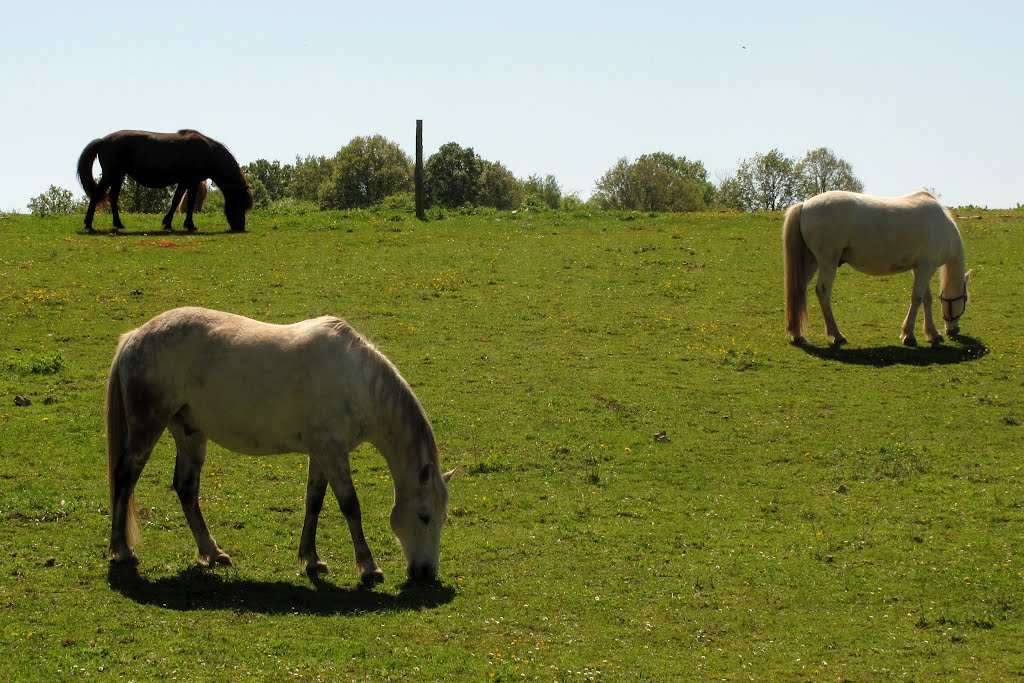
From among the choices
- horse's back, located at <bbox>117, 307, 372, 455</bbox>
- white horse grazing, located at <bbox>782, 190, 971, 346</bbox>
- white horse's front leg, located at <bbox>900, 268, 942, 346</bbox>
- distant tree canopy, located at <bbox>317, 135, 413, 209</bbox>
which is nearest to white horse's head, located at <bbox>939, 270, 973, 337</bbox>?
white horse grazing, located at <bbox>782, 190, 971, 346</bbox>

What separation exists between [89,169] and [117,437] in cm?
1957

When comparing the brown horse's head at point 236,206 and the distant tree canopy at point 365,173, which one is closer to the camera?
the brown horse's head at point 236,206

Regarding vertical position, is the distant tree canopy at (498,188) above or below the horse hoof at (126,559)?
above

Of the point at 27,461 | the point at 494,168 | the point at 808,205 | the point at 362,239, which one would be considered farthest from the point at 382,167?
the point at 27,461

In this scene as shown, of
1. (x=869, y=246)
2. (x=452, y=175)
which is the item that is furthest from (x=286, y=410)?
(x=452, y=175)

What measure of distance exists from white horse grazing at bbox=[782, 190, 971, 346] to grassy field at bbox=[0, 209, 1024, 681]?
2.15 ft

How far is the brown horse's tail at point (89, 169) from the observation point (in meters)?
26.8

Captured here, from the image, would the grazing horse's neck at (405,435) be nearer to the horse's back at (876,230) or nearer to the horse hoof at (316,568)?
the horse hoof at (316,568)

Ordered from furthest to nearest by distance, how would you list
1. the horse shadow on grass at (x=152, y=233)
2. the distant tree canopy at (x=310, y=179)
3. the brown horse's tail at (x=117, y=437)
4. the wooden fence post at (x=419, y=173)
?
the distant tree canopy at (x=310, y=179)
the wooden fence post at (x=419, y=173)
the horse shadow on grass at (x=152, y=233)
the brown horse's tail at (x=117, y=437)

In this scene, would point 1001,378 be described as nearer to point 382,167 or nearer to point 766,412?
point 766,412

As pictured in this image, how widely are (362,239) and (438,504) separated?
18.2m

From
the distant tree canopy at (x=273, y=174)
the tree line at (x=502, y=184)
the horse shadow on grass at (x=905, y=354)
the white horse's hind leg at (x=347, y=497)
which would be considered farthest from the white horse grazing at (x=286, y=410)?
the distant tree canopy at (x=273, y=174)

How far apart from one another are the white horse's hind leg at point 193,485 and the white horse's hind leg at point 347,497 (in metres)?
1.17

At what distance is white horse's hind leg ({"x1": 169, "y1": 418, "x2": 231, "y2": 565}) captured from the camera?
369 inches
